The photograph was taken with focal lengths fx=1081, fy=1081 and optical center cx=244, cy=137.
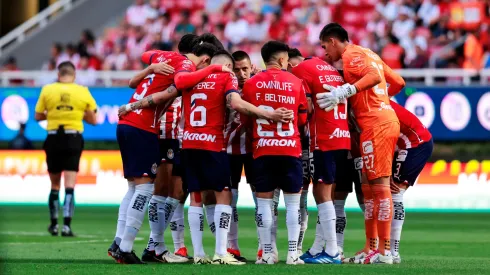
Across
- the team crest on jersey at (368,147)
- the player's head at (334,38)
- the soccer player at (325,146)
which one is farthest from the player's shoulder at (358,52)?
the team crest on jersey at (368,147)

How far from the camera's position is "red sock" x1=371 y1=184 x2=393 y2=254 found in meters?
11.9

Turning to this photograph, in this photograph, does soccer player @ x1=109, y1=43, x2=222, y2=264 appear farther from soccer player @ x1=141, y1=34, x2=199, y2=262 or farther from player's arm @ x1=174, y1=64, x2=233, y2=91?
soccer player @ x1=141, y1=34, x2=199, y2=262

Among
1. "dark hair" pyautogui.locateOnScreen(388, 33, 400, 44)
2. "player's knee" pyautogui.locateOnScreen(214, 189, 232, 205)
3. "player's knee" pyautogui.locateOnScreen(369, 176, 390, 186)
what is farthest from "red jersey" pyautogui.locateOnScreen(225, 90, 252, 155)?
"dark hair" pyautogui.locateOnScreen(388, 33, 400, 44)

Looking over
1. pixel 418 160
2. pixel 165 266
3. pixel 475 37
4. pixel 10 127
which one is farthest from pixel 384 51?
pixel 165 266

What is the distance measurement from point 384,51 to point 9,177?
30.3 feet

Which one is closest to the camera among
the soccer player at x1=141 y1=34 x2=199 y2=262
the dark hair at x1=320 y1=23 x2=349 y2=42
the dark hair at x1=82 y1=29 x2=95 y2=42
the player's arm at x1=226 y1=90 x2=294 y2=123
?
the player's arm at x1=226 y1=90 x2=294 y2=123

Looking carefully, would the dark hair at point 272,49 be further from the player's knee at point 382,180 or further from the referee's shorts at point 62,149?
the referee's shorts at point 62,149

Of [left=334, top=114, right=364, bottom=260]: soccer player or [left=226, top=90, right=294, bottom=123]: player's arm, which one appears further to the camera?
[left=334, top=114, right=364, bottom=260]: soccer player

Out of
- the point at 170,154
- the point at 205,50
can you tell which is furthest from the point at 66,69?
the point at 205,50

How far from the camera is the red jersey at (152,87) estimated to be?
466 inches

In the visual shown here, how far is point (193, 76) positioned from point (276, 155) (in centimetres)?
122

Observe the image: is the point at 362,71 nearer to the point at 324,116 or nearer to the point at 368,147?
the point at 324,116

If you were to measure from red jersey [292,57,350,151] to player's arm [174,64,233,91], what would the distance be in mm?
1004

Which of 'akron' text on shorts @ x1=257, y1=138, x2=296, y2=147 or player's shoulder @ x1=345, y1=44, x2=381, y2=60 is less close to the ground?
player's shoulder @ x1=345, y1=44, x2=381, y2=60
